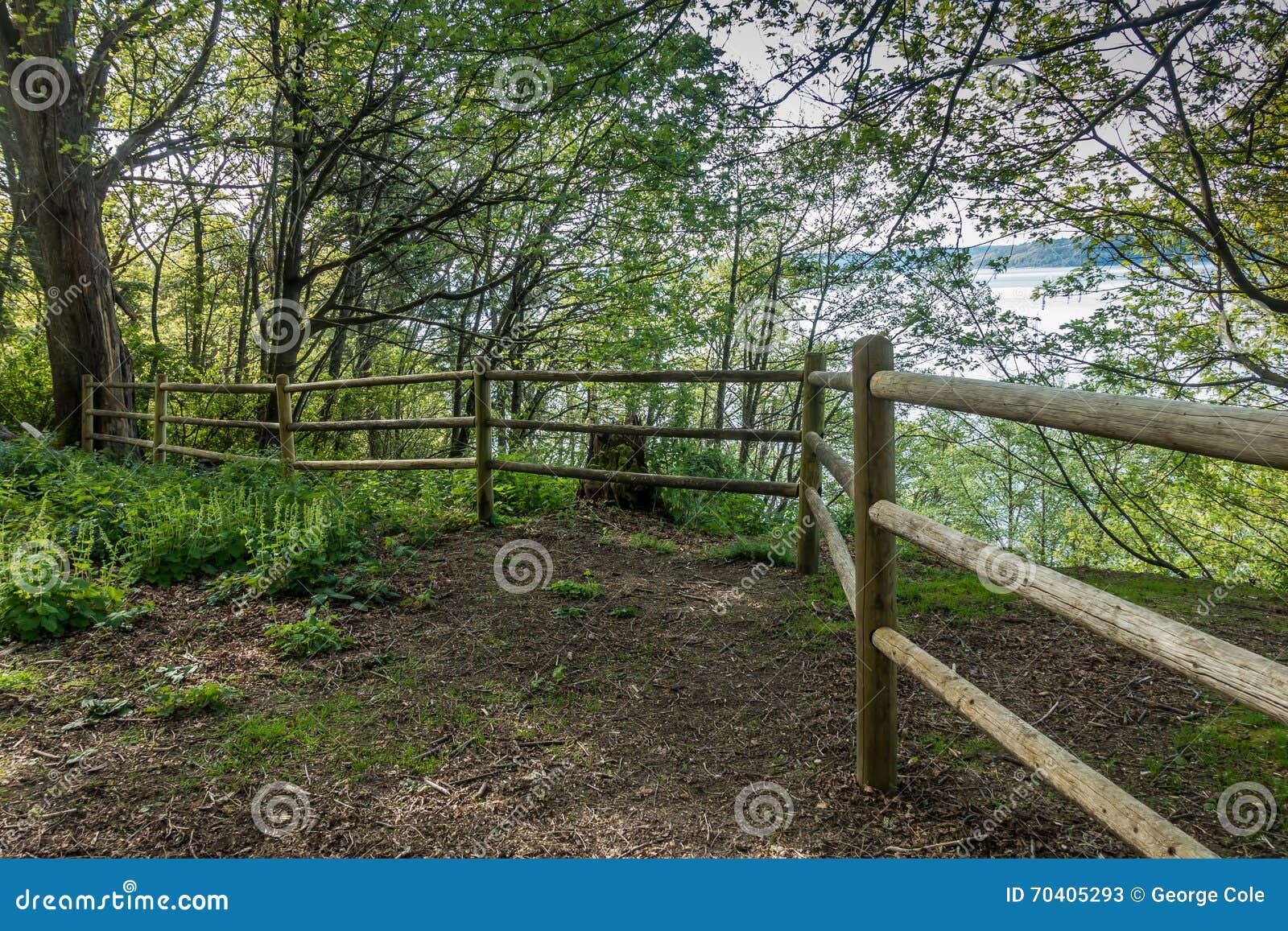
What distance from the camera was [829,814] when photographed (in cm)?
221

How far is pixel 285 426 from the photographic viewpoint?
22.7ft

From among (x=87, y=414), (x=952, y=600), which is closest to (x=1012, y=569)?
(x=952, y=600)

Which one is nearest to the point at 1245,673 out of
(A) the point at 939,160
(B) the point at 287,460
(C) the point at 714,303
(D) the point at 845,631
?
(D) the point at 845,631

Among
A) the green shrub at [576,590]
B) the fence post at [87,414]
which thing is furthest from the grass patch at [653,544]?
the fence post at [87,414]

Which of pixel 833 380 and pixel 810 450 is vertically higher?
pixel 833 380

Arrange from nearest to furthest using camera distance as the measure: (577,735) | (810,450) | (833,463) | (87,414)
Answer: (577,735)
(833,463)
(810,450)
(87,414)

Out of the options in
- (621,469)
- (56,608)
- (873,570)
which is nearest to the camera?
(873,570)

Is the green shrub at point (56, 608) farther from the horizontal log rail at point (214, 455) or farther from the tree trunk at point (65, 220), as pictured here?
the tree trunk at point (65, 220)

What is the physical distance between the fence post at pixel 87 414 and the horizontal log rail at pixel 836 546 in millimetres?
9329

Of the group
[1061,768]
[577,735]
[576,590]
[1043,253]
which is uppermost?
[1043,253]

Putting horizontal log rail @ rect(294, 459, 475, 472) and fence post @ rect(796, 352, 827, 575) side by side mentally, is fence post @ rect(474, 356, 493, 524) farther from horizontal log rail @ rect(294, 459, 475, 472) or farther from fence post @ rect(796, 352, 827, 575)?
fence post @ rect(796, 352, 827, 575)

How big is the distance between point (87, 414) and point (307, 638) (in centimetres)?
766

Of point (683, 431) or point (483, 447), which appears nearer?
point (683, 431)

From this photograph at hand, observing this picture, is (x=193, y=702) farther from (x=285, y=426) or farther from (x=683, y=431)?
(x=285, y=426)
